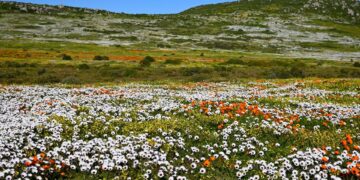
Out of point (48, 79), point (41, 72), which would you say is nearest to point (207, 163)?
point (48, 79)

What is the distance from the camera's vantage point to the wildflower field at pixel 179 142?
10953mm

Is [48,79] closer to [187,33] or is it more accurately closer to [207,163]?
[207,163]

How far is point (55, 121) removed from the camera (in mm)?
14898

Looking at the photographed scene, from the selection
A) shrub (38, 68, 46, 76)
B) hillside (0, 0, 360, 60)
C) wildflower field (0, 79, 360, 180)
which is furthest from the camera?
hillside (0, 0, 360, 60)

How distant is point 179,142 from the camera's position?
13.1 metres

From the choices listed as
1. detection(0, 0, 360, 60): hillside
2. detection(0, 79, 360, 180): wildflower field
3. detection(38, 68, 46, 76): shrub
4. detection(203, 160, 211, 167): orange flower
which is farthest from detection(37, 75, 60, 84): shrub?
detection(0, 0, 360, 60): hillside

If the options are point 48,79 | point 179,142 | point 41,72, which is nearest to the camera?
point 179,142

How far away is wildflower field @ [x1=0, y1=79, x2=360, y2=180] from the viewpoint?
35.9 feet

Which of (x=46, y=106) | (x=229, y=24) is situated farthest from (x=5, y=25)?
(x=46, y=106)

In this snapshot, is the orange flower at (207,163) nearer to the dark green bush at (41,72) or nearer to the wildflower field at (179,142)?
the wildflower field at (179,142)

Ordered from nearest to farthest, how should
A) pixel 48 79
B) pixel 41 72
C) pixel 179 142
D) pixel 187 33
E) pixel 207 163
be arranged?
1. pixel 207 163
2. pixel 179 142
3. pixel 48 79
4. pixel 41 72
5. pixel 187 33

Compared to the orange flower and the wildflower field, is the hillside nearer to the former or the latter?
the wildflower field

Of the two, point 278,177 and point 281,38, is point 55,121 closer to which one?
point 278,177

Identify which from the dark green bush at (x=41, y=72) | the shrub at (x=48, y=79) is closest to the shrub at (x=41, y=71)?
the dark green bush at (x=41, y=72)
